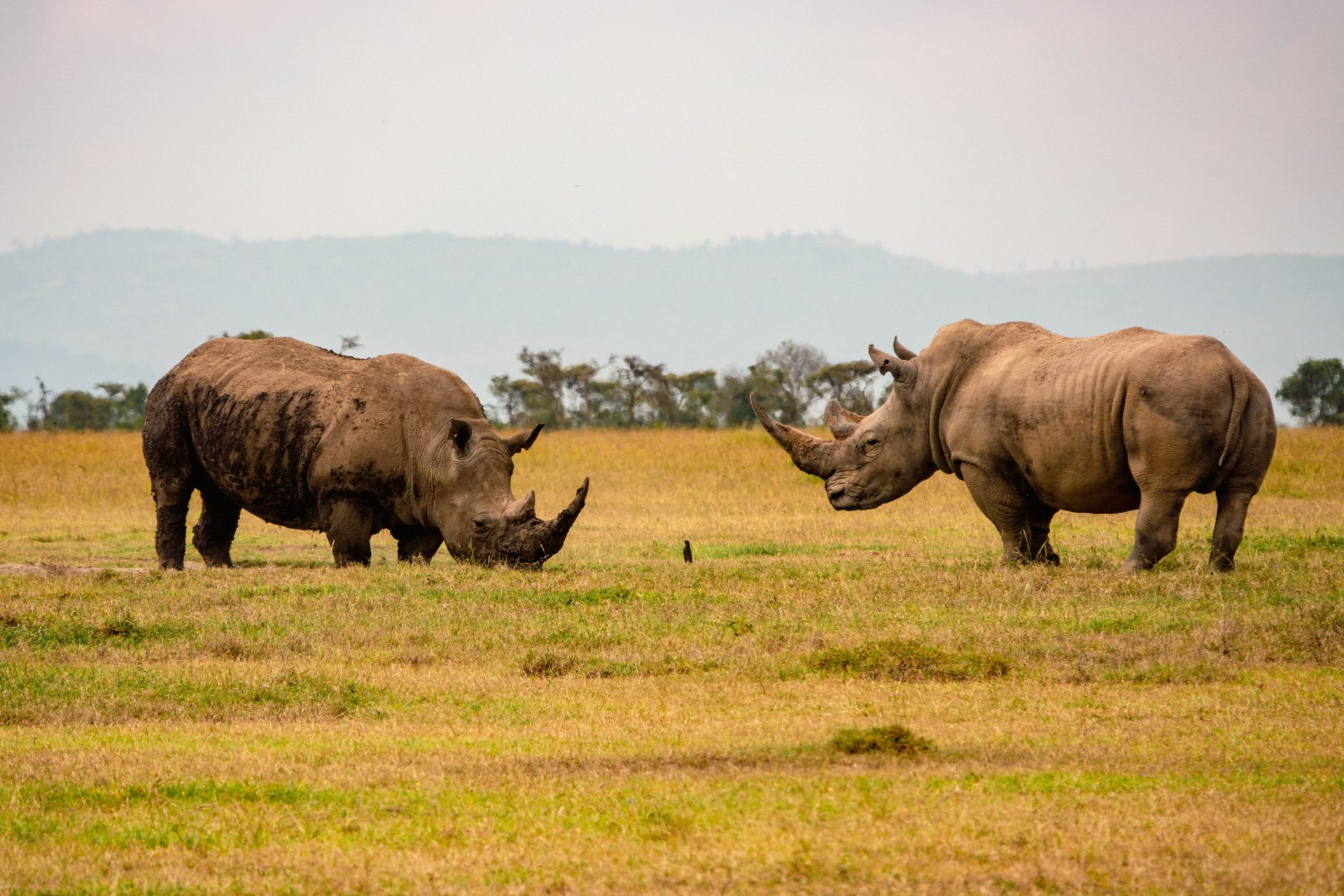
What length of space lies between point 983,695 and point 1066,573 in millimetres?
4567

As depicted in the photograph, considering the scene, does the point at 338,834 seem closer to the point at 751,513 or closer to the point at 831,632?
the point at 831,632

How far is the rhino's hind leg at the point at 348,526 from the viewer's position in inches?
581

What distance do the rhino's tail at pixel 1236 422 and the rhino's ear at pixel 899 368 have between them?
10.0 feet

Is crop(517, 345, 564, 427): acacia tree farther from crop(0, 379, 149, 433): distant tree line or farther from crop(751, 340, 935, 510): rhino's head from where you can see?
crop(751, 340, 935, 510): rhino's head

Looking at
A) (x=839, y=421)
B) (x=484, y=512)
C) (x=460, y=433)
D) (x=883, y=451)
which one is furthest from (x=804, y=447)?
(x=460, y=433)

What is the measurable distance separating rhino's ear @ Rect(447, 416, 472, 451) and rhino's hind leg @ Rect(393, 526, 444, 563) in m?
1.22

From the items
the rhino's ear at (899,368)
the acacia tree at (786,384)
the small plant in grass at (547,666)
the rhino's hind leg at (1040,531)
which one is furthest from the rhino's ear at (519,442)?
the acacia tree at (786,384)

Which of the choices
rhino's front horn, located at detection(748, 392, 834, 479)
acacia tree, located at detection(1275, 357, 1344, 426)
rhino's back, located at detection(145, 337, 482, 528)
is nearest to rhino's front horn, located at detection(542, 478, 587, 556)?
rhino's back, located at detection(145, 337, 482, 528)

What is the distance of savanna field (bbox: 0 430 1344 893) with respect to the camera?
5922 mm

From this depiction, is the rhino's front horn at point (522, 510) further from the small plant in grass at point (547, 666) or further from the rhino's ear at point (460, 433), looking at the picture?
the small plant in grass at point (547, 666)

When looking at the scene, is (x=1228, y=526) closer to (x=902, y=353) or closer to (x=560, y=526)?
(x=902, y=353)

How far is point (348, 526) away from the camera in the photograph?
14742 millimetres

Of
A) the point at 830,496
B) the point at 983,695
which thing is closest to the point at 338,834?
the point at 983,695

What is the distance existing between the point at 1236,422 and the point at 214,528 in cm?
994
